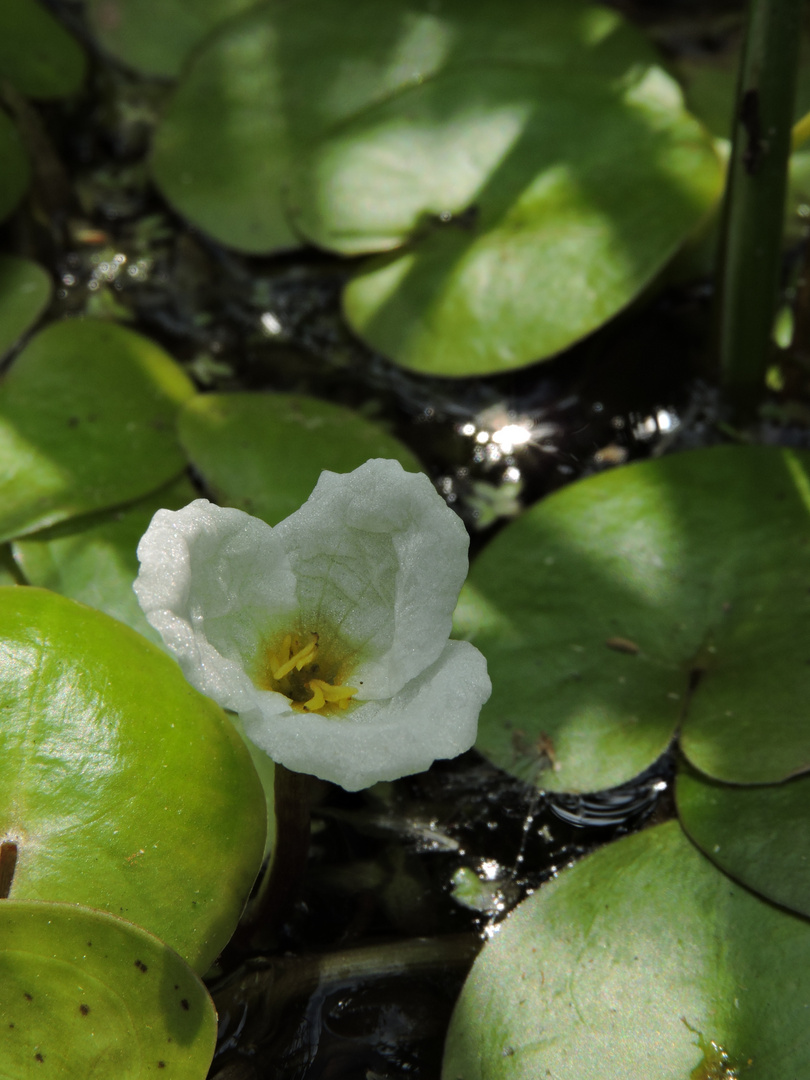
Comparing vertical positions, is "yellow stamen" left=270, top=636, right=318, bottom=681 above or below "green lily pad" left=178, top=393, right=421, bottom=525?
above

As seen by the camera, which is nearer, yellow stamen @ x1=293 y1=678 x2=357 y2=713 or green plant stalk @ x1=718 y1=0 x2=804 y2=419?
yellow stamen @ x1=293 y1=678 x2=357 y2=713

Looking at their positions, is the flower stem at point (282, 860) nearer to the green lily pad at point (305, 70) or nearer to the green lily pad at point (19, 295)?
the green lily pad at point (19, 295)

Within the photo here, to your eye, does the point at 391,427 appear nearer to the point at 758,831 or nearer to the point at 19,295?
the point at 19,295

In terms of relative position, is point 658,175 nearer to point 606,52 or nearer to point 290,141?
point 606,52

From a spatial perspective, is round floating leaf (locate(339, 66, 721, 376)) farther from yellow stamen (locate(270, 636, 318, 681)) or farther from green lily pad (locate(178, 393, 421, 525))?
A: yellow stamen (locate(270, 636, 318, 681))

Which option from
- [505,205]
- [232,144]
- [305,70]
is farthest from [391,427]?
[305,70]

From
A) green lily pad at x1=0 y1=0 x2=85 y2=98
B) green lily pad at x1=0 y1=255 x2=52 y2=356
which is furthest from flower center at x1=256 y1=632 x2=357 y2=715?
green lily pad at x1=0 y1=0 x2=85 y2=98
